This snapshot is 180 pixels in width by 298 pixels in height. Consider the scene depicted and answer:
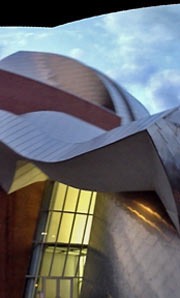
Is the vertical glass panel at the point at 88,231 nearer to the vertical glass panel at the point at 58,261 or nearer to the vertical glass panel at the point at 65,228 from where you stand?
the vertical glass panel at the point at 65,228

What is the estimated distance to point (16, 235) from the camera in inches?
732

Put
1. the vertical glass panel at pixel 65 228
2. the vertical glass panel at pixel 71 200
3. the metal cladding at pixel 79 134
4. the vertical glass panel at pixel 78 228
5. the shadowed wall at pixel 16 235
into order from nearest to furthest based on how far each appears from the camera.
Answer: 1. the metal cladding at pixel 79 134
2. the shadowed wall at pixel 16 235
3. the vertical glass panel at pixel 78 228
4. the vertical glass panel at pixel 65 228
5. the vertical glass panel at pixel 71 200

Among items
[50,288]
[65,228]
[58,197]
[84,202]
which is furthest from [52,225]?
[50,288]

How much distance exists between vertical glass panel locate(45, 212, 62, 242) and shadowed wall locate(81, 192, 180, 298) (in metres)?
2.59

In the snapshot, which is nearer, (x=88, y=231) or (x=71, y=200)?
(x=88, y=231)

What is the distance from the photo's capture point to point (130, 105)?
26.2m

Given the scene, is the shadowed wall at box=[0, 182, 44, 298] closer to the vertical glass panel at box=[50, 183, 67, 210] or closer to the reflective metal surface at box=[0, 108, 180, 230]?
the vertical glass panel at box=[50, 183, 67, 210]

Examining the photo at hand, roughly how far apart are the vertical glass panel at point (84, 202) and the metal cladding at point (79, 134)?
258 centimetres

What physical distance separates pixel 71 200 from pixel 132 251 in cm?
670

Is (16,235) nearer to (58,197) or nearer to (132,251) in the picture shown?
(58,197)

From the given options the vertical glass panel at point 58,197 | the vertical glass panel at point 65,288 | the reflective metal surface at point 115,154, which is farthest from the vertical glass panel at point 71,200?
the reflective metal surface at point 115,154

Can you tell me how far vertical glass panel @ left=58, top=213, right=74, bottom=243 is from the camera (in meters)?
19.8

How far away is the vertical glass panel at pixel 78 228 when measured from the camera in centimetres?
1973

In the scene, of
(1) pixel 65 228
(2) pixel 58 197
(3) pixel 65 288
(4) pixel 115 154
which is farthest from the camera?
(2) pixel 58 197
